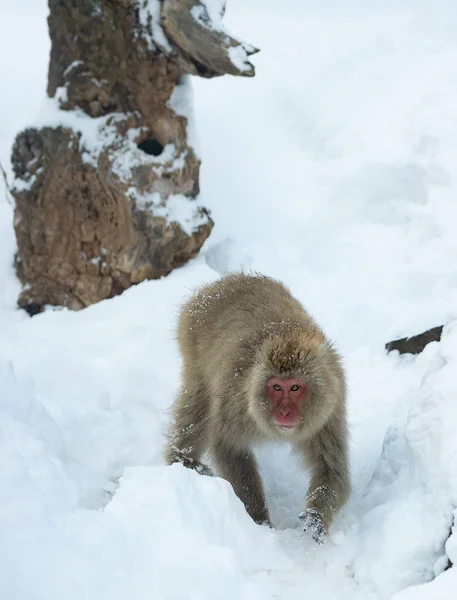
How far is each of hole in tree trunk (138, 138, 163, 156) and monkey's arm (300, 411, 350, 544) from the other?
2993 mm

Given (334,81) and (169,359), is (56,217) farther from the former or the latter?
(334,81)

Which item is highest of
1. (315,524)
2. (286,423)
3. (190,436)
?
(286,423)

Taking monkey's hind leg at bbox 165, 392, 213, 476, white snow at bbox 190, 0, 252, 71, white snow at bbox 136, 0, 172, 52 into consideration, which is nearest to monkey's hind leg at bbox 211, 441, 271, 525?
monkey's hind leg at bbox 165, 392, 213, 476

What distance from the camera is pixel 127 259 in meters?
5.73

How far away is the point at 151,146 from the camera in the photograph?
18.9ft

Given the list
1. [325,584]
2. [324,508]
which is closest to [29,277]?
[324,508]

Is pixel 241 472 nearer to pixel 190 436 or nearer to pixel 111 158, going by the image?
pixel 190 436

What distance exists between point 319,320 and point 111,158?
1.99 meters

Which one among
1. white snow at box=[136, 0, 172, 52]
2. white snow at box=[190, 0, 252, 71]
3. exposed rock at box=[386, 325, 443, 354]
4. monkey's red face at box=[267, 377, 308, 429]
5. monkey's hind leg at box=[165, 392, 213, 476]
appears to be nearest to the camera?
monkey's red face at box=[267, 377, 308, 429]

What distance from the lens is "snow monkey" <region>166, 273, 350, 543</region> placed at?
332cm

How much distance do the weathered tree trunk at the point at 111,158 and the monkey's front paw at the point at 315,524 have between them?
9.65 ft

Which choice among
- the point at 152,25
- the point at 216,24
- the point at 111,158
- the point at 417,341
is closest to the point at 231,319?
the point at 417,341

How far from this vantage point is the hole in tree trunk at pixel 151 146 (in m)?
5.73

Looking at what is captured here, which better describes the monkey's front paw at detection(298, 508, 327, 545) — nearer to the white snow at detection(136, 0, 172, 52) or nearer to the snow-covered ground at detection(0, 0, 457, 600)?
the snow-covered ground at detection(0, 0, 457, 600)
